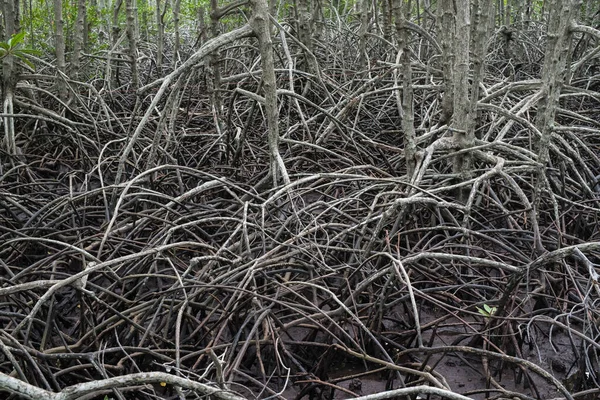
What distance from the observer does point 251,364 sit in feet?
7.77

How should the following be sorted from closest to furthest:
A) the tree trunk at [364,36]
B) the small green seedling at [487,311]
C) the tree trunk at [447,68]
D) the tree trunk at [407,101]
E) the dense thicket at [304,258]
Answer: the dense thicket at [304,258] < the small green seedling at [487,311] < the tree trunk at [407,101] < the tree trunk at [447,68] < the tree trunk at [364,36]

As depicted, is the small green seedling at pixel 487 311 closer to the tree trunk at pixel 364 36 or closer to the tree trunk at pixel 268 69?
the tree trunk at pixel 268 69

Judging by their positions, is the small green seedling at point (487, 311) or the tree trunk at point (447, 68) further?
the tree trunk at point (447, 68)

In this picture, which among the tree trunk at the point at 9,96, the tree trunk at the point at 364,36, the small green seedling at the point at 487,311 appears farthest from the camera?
the tree trunk at the point at 364,36

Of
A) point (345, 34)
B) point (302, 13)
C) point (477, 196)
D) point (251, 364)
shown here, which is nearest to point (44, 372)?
point (251, 364)

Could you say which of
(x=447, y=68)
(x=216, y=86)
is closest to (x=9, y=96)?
(x=216, y=86)

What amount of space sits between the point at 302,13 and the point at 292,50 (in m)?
1.11

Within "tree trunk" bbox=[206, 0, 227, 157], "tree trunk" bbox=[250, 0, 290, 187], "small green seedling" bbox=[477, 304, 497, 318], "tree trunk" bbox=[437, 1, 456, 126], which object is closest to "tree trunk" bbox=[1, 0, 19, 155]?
"tree trunk" bbox=[206, 0, 227, 157]

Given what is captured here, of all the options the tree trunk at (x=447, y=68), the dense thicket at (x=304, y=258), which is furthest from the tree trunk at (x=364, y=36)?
the tree trunk at (x=447, y=68)

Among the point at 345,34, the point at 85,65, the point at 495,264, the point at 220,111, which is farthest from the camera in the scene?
the point at 345,34

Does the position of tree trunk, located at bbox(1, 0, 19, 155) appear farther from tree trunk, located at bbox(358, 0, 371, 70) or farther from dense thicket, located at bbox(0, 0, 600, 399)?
tree trunk, located at bbox(358, 0, 371, 70)

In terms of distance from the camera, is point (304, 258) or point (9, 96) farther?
point (9, 96)

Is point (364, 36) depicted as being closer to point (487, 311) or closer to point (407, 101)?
point (407, 101)

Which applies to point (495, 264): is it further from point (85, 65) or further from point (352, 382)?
point (85, 65)
